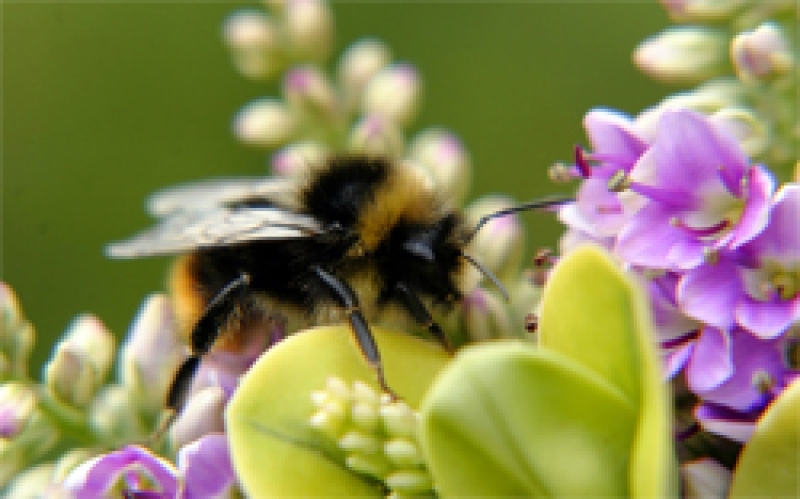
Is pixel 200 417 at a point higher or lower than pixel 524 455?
lower

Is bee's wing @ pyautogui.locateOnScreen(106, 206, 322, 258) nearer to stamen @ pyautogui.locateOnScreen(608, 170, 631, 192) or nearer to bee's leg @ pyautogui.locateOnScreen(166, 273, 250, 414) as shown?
bee's leg @ pyautogui.locateOnScreen(166, 273, 250, 414)

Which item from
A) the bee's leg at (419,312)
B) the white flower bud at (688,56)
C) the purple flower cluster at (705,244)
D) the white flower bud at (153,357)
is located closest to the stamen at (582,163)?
the purple flower cluster at (705,244)

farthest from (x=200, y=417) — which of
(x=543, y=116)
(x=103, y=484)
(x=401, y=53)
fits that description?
(x=401, y=53)

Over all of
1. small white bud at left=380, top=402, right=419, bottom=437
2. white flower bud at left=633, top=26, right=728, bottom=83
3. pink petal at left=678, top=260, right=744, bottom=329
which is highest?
white flower bud at left=633, top=26, right=728, bottom=83

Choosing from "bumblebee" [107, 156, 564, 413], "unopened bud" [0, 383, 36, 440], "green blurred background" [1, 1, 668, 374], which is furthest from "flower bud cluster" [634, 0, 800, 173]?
"green blurred background" [1, 1, 668, 374]

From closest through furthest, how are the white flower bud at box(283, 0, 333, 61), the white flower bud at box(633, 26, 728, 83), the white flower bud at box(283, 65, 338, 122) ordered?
1. the white flower bud at box(633, 26, 728, 83)
2. the white flower bud at box(283, 65, 338, 122)
3. the white flower bud at box(283, 0, 333, 61)

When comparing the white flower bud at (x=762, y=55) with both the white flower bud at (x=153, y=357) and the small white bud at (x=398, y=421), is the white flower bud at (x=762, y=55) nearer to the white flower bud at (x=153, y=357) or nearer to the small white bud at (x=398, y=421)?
the small white bud at (x=398, y=421)

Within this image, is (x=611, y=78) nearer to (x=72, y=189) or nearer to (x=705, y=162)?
(x=72, y=189)
